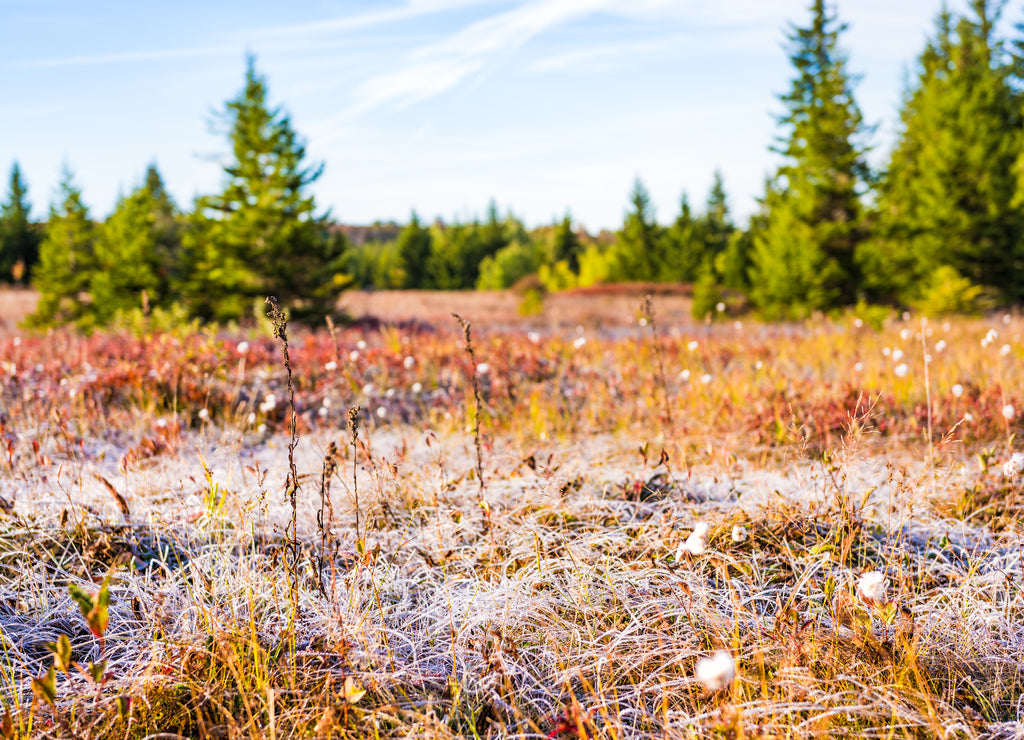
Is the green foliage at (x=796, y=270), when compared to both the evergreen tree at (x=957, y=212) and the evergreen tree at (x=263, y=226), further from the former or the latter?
the evergreen tree at (x=263, y=226)

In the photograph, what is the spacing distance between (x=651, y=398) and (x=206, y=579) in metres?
3.50

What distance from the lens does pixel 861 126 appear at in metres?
19.9

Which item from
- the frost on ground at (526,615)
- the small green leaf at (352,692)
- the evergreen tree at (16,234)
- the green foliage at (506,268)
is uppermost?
the evergreen tree at (16,234)

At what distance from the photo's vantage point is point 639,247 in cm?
3656

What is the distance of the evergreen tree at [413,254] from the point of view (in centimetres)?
4562

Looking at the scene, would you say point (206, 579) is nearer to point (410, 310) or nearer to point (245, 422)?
point (245, 422)

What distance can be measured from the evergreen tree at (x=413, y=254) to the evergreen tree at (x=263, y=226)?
32.0 m

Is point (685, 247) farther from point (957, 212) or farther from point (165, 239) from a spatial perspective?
point (165, 239)

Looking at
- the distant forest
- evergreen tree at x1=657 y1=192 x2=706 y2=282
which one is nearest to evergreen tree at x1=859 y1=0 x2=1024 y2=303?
the distant forest

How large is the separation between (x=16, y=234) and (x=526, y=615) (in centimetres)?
4887

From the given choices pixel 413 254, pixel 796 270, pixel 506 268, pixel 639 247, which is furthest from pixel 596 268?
pixel 796 270

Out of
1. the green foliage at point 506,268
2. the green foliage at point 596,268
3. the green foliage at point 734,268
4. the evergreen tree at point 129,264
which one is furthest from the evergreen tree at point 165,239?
the green foliage at point 734,268

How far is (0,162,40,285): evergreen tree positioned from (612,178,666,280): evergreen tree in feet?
120

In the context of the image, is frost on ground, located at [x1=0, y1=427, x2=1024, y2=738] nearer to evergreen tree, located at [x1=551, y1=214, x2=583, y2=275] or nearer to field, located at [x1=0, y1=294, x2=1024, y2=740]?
field, located at [x1=0, y1=294, x2=1024, y2=740]
